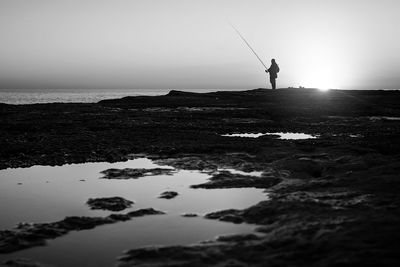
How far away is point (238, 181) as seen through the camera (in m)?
7.86

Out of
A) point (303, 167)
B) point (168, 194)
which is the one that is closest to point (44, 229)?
point (168, 194)

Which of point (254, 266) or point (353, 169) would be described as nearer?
point (254, 266)

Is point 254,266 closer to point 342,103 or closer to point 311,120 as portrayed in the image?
point 311,120

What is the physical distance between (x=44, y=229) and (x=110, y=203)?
4.49ft

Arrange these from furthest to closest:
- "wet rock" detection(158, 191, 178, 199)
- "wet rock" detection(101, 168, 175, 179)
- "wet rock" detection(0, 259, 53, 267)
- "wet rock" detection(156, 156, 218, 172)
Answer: "wet rock" detection(156, 156, 218, 172), "wet rock" detection(101, 168, 175, 179), "wet rock" detection(158, 191, 178, 199), "wet rock" detection(0, 259, 53, 267)

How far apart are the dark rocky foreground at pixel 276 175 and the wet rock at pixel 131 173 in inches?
2.5

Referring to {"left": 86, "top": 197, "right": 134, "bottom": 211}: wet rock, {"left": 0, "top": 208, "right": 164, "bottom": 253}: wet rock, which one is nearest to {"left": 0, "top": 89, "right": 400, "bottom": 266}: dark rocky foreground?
{"left": 0, "top": 208, "right": 164, "bottom": 253}: wet rock

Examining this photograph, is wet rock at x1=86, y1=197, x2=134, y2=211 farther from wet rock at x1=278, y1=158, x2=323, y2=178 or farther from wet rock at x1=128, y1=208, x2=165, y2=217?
wet rock at x1=278, y1=158, x2=323, y2=178

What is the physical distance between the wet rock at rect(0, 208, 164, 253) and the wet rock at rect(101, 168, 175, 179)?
267 cm

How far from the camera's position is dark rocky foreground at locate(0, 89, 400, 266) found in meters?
4.30

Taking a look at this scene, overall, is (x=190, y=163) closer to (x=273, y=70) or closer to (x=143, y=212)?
(x=143, y=212)

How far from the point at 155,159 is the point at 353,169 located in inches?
189

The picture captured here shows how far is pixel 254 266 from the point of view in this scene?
13.2 feet

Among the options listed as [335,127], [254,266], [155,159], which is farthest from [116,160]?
[335,127]
